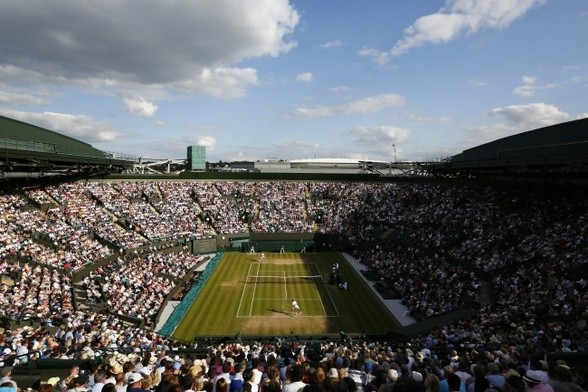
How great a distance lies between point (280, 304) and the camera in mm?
32625

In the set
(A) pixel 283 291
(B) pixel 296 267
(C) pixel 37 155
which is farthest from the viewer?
(B) pixel 296 267

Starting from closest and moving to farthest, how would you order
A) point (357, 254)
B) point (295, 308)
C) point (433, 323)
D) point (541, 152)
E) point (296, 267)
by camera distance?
1. point (433, 323)
2. point (295, 308)
3. point (541, 152)
4. point (296, 267)
5. point (357, 254)

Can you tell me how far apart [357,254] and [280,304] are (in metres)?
18.3

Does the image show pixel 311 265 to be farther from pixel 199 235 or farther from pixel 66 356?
pixel 66 356

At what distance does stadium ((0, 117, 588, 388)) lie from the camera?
1578 centimetres

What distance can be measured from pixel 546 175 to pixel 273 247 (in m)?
32.7

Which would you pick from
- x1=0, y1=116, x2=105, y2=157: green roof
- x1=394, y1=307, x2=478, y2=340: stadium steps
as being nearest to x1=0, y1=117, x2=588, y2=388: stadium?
x1=394, y1=307, x2=478, y2=340: stadium steps

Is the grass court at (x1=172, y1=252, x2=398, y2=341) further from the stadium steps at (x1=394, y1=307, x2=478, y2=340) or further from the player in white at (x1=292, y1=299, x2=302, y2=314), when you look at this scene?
the stadium steps at (x1=394, y1=307, x2=478, y2=340)

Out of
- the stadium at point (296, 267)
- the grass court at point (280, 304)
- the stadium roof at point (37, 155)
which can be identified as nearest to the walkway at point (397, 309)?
the stadium at point (296, 267)

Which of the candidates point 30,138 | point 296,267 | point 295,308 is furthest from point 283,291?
point 30,138

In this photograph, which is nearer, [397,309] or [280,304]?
[397,309]

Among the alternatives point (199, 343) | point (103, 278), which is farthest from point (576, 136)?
point (103, 278)

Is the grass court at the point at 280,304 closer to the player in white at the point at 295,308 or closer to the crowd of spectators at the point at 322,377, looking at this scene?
the player in white at the point at 295,308

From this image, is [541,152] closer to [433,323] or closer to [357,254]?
[433,323]
